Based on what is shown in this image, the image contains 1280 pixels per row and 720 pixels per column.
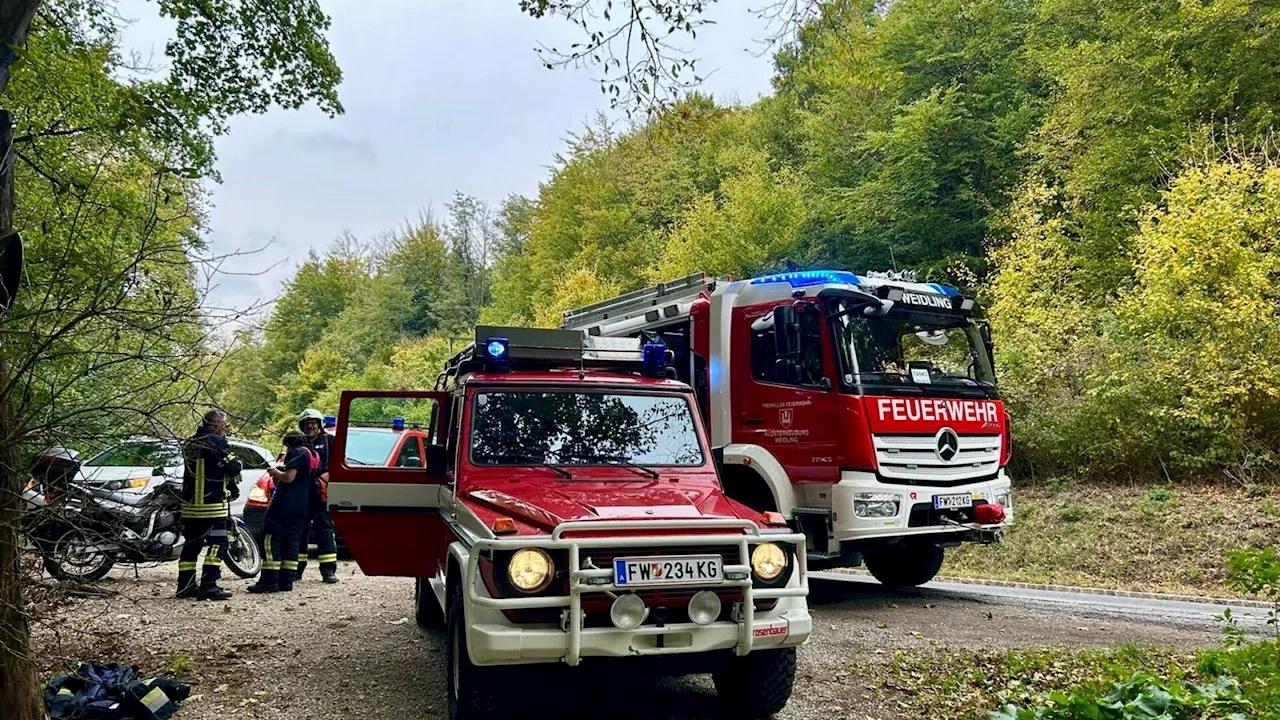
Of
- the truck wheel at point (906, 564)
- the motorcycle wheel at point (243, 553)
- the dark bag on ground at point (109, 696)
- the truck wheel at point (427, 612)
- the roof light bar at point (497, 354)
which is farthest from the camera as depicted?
the motorcycle wheel at point (243, 553)

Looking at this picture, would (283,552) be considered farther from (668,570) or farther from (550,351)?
(668,570)

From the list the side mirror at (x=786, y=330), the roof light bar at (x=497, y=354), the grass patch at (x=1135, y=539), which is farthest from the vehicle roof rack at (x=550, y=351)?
the grass patch at (x=1135, y=539)

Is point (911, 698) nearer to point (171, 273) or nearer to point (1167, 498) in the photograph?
point (171, 273)

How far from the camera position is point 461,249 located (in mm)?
56188

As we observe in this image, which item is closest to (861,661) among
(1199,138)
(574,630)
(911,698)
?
(911,698)

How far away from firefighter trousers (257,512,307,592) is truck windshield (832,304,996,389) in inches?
238

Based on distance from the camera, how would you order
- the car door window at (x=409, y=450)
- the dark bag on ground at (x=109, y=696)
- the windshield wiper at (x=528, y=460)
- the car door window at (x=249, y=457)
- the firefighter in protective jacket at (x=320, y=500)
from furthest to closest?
the car door window at (x=249, y=457), the car door window at (x=409, y=450), the firefighter in protective jacket at (x=320, y=500), the windshield wiper at (x=528, y=460), the dark bag on ground at (x=109, y=696)

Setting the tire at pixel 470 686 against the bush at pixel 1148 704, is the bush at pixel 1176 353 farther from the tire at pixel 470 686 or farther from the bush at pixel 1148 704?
the tire at pixel 470 686

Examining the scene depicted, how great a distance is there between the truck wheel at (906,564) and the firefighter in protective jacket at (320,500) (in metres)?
6.11

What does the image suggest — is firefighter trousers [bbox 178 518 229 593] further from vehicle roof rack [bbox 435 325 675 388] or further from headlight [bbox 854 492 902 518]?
Result: headlight [bbox 854 492 902 518]

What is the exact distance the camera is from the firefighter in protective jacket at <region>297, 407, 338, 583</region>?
9.30 meters

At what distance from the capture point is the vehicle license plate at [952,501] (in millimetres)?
7344

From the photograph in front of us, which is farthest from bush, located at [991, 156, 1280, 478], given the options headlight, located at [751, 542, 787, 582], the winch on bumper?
the winch on bumper

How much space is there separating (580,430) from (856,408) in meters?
2.93
